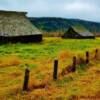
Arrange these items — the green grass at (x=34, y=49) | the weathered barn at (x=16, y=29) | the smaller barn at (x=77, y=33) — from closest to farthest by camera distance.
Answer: the green grass at (x=34, y=49)
the weathered barn at (x=16, y=29)
the smaller barn at (x=77, y=33)

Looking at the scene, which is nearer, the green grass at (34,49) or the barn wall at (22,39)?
the green grass at (34,49)

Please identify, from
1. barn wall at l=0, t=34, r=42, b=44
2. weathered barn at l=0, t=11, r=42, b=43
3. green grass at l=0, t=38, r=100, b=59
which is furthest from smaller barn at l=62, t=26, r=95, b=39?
green grass at l=0, t=38, r=100, b=59

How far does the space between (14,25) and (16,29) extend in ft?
3.81

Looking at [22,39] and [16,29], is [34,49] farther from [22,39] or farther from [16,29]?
[16,29]

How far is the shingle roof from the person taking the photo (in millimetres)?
45181

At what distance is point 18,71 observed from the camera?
822 inches

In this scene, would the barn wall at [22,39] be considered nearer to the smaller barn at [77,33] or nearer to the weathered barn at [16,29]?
the weathered barn at [16,29]

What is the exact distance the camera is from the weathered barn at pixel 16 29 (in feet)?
145

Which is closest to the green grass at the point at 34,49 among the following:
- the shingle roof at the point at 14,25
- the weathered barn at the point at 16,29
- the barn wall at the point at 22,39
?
the barn wall at the point at 22,39

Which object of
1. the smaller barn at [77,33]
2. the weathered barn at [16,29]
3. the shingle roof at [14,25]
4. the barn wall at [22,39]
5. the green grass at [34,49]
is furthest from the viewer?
the smaller barn at [77,33]

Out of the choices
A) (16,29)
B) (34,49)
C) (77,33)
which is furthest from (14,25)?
(77,33)

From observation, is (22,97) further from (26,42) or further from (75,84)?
(26,42)

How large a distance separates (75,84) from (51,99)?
2.88 m

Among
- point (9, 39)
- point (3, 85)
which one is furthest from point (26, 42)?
point (3, 85)
